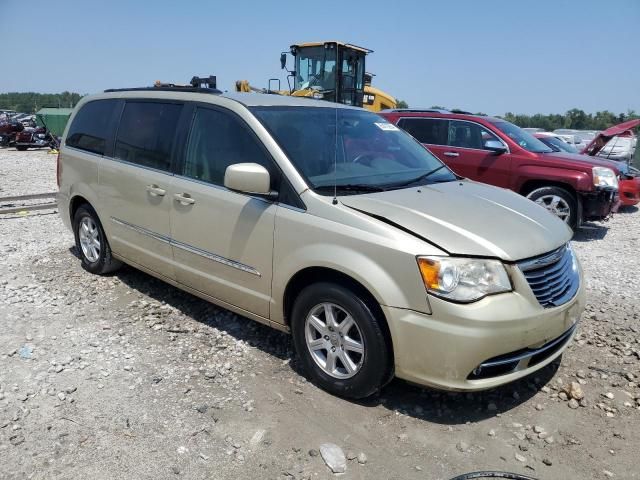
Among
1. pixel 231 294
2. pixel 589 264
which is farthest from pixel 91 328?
pixel 589 264

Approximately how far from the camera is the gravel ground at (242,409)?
265cm

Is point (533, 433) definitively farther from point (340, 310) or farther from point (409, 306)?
point (340, 310)

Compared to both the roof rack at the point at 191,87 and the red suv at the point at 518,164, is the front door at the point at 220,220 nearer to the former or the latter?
the roof rack at the point at 191,87

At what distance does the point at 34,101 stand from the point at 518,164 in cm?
5481

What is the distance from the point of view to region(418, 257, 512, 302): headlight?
2.69m

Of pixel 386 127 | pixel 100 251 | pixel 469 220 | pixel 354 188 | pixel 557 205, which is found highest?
pixel 386 127

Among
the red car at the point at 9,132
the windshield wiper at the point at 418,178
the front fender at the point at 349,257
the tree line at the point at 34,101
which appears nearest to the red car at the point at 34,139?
the red car at the point at 9,132

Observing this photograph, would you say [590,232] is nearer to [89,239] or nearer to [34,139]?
[89,239]

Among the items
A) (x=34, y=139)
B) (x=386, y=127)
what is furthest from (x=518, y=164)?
(x=34, y=139)

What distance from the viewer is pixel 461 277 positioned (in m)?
2.71

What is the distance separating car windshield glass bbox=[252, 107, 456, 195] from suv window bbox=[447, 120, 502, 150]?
4.22 metres

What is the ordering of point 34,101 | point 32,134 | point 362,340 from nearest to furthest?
point 362,340, point 32,134, point 34,101

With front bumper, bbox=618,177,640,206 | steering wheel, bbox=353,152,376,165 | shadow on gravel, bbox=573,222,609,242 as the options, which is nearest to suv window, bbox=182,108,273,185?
steering wheel, bbox=353,152,376,165

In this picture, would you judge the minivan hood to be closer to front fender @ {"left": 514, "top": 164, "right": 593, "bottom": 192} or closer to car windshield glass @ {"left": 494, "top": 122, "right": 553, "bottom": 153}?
front fender @ {"left": 514, "top": 164, "right": 593, "bottom": 192}
